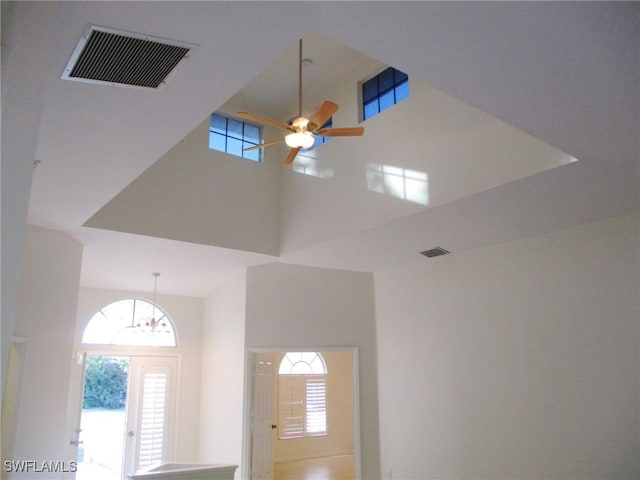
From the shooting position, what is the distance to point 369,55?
94.8 inches

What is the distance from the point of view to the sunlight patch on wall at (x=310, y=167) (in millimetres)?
5668

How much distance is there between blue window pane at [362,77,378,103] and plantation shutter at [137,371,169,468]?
506cm

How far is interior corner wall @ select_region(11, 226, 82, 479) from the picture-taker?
4.68 metres

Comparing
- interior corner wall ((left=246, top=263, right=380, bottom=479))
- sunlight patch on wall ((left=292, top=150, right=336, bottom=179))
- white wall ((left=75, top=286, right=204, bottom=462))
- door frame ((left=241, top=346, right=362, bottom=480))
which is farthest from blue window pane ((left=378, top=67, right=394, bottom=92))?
white wall ((left=75, top=286, right=204, bottom=462))

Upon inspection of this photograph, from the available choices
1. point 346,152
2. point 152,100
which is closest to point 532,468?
point 346,152

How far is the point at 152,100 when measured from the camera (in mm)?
2635

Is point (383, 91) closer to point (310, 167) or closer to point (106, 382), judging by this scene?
point (310, 167)

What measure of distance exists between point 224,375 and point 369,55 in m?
5.68

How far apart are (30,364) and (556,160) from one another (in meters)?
4.80

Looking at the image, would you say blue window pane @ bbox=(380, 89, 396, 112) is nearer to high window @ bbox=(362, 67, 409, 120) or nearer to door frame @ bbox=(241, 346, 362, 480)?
high window @ bbox=(362, 67, 409, 120)

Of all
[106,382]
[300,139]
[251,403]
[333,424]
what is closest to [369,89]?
[300,139]

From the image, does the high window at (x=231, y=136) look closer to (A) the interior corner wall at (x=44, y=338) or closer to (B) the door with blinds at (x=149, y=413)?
(A) the interior corner wall at (x=44, y=338)

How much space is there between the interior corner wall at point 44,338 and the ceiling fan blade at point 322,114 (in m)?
2.94

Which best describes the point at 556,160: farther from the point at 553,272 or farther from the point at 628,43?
the point at 553,272
